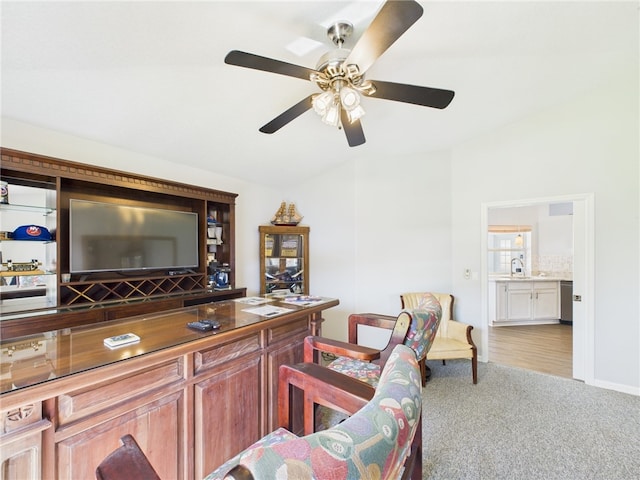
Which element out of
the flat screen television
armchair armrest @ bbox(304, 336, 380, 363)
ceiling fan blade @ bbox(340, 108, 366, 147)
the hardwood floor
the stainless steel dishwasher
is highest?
ceiling fan blade @ bbox(340, 108, 366, 147)

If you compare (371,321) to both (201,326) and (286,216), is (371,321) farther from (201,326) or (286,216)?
(286,216)

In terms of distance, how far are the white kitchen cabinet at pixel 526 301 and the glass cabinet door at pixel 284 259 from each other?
371cm

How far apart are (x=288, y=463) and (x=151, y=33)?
2.28 meters

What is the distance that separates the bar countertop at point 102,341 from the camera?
39.5 inches

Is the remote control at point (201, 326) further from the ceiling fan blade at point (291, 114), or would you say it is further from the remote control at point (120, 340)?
the ceiling fan blade at point (291, 114)

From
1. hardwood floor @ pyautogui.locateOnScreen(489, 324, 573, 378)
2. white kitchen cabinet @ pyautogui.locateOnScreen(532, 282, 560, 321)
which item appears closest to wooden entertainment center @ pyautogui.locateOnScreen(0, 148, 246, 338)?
hardwood floor @ pyautogui.locateOnScreen(489, 324, 573, 378)

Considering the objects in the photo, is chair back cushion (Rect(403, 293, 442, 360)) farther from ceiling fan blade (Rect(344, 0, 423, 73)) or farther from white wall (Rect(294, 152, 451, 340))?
white wall (Rect(294, 152, 451, 340))

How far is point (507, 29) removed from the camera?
2082mm

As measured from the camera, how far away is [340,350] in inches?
64.3

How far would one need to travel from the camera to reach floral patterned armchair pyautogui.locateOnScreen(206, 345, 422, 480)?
1.51ft

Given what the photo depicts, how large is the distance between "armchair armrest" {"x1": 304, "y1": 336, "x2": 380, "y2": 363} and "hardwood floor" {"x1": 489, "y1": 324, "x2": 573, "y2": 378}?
2900 mm

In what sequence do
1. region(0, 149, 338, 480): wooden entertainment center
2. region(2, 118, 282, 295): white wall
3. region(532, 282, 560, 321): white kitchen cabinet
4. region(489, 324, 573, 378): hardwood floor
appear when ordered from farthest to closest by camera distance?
region(532, 282, 560, 321): white kitchen cabinet, region(489, 324, 573, 378): hardwood floor, region(2, 118, 282, 295): white wall, region(0, 149, 338, 480): wooden entertainment center

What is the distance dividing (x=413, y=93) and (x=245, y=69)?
49.8 inches

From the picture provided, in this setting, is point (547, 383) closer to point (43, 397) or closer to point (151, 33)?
point (43, 397)
